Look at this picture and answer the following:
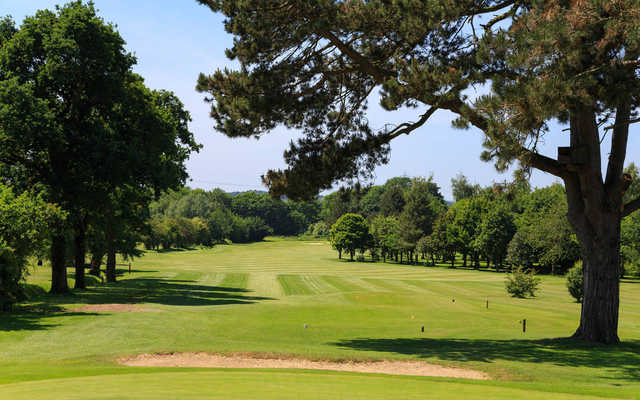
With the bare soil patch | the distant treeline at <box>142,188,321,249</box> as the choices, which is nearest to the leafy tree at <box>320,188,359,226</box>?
the distant treeline at <box>142,188,321,249</box>

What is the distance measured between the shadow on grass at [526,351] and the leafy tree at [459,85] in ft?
3.79

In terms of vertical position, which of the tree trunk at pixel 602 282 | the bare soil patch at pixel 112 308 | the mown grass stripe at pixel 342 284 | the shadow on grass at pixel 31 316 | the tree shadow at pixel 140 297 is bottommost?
the mown grass stripe at pixel 342 284

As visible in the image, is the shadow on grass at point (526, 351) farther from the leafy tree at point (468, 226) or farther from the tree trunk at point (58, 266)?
the leafy tree at point (468, 226)

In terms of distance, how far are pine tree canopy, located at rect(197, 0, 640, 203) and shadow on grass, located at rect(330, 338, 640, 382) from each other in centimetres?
548

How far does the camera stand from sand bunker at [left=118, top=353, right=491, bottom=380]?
14297 mm

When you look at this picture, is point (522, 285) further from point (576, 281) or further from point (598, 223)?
point (598, 223)

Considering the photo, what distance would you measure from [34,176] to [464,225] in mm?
77633

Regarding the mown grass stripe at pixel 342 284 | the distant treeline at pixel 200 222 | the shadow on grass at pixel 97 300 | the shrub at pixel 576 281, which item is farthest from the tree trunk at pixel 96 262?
the distant treeline at pixel 200 222

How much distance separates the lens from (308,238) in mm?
187875

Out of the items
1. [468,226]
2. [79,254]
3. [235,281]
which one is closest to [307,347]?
[79,254]

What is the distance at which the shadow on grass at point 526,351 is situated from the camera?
15.1 meters

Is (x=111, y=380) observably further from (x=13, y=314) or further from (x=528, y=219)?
(x=528, y=219)

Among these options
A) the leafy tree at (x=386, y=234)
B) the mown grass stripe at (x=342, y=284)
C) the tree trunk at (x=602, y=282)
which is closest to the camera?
the tree trunk at (x=602, y=282)

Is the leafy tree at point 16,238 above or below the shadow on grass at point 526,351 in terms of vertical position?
above
